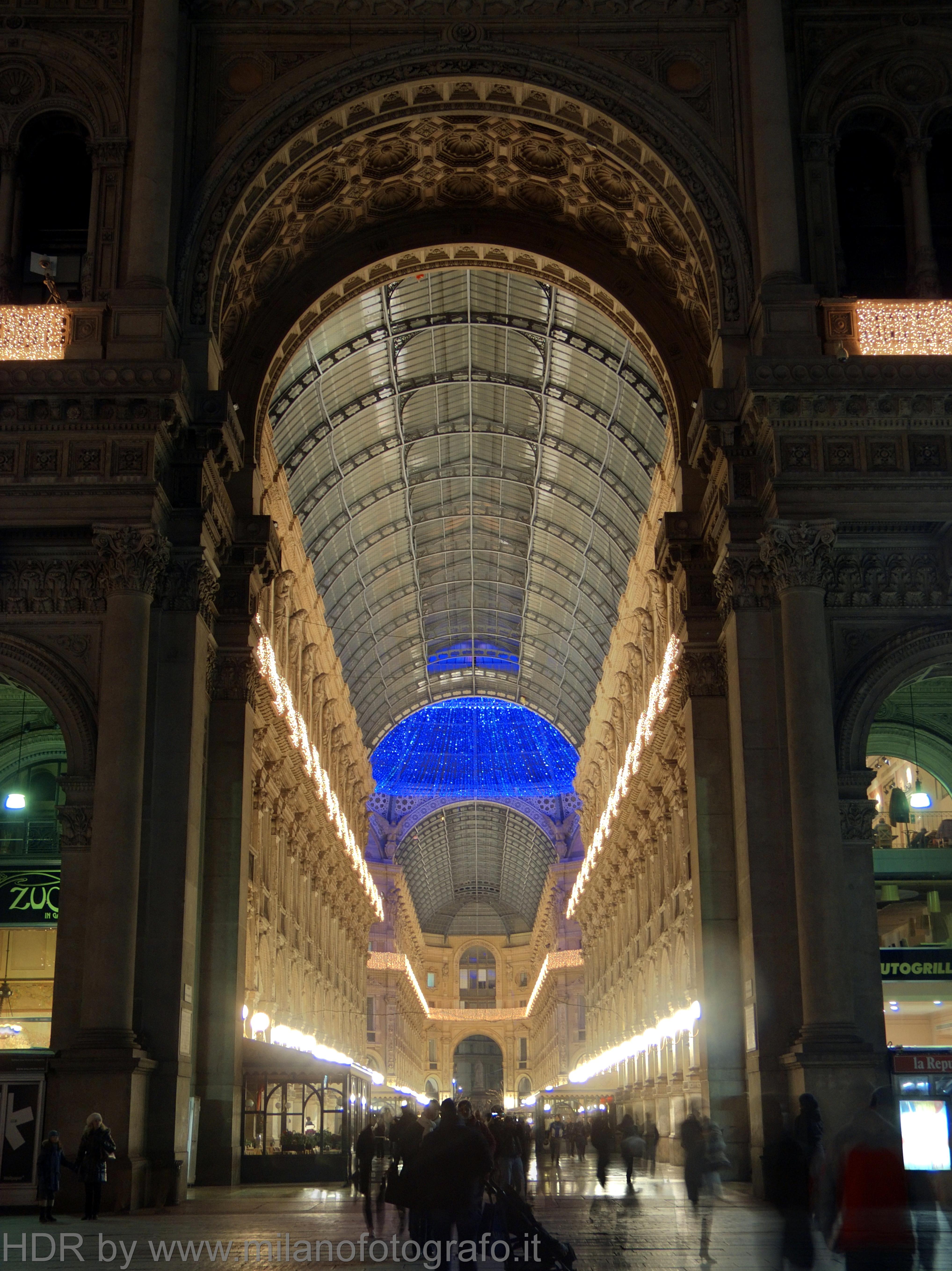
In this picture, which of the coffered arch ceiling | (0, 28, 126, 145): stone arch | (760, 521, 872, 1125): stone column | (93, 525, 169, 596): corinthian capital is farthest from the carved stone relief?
(93, 525, 169, 596): corinthian capital

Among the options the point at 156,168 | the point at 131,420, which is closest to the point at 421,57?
the point at 156,168

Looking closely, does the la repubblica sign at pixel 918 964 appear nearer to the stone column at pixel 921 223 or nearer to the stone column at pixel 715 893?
the stone column at pixel 715 893

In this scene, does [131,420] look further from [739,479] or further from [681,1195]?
[681,1195]

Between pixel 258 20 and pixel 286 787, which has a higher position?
pixel 258 20

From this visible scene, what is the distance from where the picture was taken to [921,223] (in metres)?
29.6

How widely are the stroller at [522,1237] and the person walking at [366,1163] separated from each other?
506cm

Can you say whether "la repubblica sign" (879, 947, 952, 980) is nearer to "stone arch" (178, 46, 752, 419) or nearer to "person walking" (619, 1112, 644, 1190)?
"person walking" (619, 1112, 644, 1190)

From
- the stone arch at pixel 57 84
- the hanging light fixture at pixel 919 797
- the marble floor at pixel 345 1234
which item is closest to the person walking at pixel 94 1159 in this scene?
the marble floor at pixel 345 1234

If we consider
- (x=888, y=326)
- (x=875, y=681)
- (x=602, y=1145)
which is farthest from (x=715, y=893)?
(x=888, y=326)

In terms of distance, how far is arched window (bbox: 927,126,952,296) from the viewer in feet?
102

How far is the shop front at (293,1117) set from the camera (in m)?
30.7

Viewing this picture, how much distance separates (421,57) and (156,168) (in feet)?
21.9

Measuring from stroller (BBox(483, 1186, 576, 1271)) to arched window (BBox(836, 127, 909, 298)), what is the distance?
22.0 m

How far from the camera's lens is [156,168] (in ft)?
94.1
